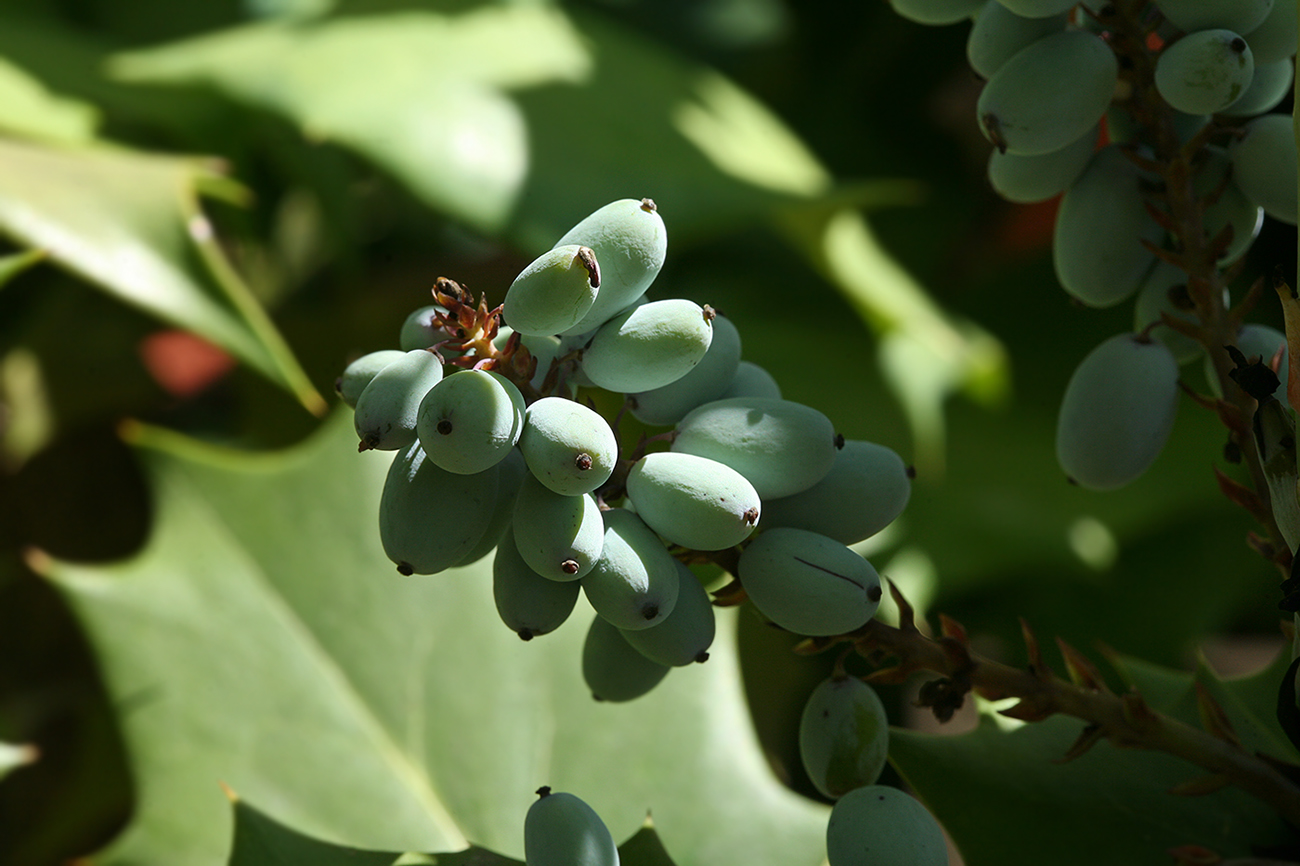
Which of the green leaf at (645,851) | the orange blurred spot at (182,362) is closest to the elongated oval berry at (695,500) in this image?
the green leaf at (645,851)

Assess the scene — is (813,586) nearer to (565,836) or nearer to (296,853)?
(565,836)

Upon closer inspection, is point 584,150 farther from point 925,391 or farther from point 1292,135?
point 1292,135

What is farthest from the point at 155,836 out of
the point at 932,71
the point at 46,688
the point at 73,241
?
the point at 932,71

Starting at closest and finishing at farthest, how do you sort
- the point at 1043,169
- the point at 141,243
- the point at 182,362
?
the point at 1043,169
the point at 141,243
the point at 182,362

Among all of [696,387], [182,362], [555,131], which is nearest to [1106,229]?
[696,387]

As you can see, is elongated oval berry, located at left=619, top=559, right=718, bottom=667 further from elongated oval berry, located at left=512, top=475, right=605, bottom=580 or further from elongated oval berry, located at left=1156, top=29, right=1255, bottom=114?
elongated oval berry, located at left=1156, top=29, right=1255, bottom=114

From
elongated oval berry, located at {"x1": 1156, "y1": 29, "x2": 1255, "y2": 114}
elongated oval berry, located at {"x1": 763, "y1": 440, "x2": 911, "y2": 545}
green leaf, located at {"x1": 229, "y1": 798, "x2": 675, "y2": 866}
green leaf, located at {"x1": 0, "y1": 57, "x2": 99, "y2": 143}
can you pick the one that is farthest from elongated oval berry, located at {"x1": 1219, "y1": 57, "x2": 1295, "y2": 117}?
green leaf, located at {"x1": 0, "y1": 57, "x2": 99, "y2": 143}
